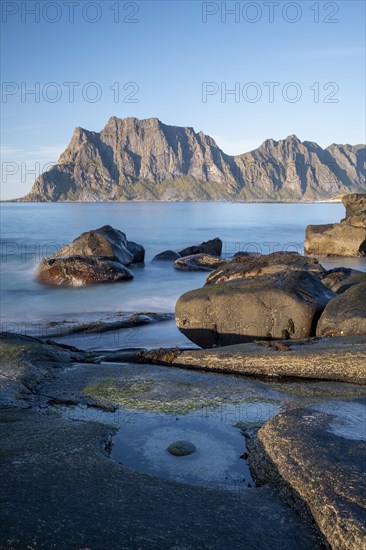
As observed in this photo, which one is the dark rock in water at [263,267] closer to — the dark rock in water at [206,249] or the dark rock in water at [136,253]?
the dark rock in water at [136,253]

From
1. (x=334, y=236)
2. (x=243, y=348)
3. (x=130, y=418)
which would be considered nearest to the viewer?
(x=130, y=418)

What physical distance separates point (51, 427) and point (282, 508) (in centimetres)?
285

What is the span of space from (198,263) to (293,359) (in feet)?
63.2

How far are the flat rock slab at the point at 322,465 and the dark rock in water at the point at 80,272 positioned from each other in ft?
55.4

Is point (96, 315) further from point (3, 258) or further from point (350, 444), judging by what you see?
point (3, 258)

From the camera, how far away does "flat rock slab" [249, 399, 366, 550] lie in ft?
13.4

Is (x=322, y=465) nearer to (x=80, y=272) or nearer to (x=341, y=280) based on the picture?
(x=341, y=280)

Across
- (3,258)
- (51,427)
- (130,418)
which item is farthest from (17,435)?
(3,258)

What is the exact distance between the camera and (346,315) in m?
11.0

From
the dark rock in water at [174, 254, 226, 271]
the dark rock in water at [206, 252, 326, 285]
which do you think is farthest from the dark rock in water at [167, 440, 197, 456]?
the dark rock in water at [174, 254, 226, 271]

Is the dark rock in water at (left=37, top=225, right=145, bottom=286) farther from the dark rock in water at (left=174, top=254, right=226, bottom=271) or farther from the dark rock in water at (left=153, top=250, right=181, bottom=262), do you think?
the dark rock in water at (left=153, top=250, right=181, bottom=262)

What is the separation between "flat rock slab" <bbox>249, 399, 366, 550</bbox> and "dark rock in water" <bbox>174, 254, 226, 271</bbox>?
68.1 ft

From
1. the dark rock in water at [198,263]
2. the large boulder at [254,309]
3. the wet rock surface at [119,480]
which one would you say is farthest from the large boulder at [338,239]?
the wet rock surface at [119,480]

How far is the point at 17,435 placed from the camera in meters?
5.70
